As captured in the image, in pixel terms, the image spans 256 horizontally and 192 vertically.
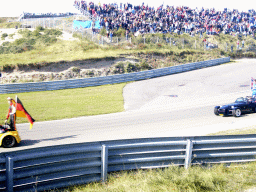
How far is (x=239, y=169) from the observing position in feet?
21.8

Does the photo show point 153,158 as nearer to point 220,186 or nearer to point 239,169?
point 220,186

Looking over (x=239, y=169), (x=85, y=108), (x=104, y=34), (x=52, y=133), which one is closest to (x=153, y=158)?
(x=239, y=169)

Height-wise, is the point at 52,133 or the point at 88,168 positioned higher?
the point at 88,168


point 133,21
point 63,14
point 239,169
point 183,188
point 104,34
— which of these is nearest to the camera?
point 183,188


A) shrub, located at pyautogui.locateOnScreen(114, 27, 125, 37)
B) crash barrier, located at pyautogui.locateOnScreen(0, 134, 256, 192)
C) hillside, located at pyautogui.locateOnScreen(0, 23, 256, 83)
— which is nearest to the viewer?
crash barrier, located at pyautogui.locateOnScreen(0, 134, 256, 192)

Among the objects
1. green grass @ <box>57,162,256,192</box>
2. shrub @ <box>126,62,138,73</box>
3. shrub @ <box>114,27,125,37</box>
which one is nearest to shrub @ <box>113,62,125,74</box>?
shrub @ <box>126,62,138,73</box>

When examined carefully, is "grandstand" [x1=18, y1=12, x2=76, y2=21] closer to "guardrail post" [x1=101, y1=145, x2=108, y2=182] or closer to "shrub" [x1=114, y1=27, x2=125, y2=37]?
"shrub" [x1=114, y1=27, x2=125, y2=37]

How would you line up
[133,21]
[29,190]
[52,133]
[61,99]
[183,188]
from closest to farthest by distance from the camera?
[29,190] → [183,188] → [52,133] → [61,99] → [133,21]

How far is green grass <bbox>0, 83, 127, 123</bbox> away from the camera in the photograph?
16.1m

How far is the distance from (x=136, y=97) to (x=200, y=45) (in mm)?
20166

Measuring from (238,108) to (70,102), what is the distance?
34.3 ft

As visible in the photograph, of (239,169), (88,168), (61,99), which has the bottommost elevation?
(61,99)

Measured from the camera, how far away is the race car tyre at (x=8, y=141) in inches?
387

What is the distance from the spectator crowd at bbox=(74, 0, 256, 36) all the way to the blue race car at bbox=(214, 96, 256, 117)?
20.9 meters
